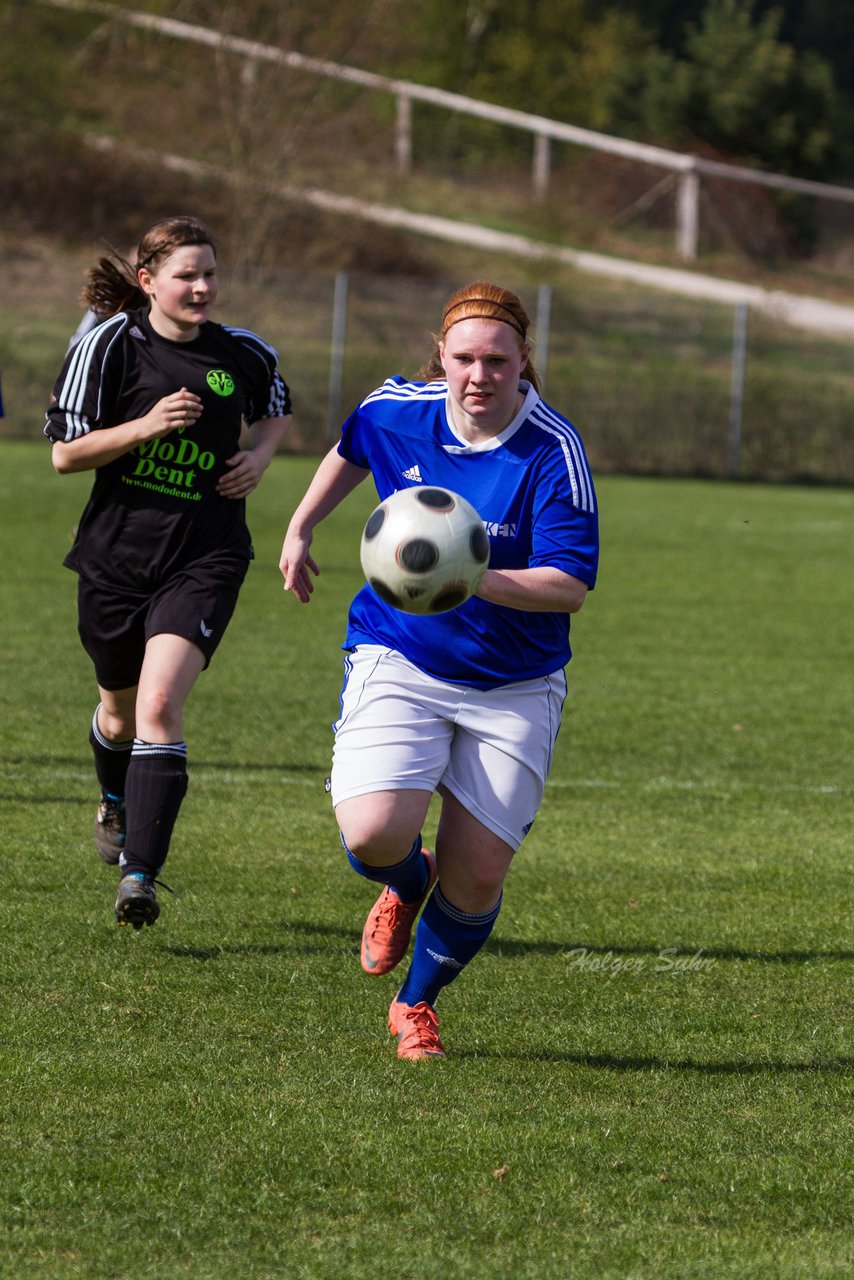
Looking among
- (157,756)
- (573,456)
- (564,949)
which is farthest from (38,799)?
(573,456)

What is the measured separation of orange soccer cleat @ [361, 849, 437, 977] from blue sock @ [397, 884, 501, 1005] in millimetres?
240

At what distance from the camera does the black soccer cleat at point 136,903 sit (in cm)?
487

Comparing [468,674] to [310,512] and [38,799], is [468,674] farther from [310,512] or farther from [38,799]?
[38,799]

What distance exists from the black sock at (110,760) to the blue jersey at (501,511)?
1727mm

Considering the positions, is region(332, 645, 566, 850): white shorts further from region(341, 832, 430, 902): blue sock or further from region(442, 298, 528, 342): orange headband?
region(442, 298, 528, 342): orange headband

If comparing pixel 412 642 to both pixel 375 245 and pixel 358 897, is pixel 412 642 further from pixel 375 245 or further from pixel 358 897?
pixel 375 245

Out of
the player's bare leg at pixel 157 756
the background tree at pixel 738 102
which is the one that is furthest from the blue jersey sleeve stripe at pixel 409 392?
the background tree at pixel 738 102

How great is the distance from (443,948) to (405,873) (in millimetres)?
267

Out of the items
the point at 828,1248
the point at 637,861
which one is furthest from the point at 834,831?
the point at 828,1248

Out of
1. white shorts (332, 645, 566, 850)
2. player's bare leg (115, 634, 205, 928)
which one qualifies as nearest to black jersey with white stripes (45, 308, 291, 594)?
player's bare leg (115, 634, 205, 928)

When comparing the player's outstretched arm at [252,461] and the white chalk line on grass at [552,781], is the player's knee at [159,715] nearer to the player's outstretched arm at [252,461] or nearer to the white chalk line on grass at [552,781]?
the player's outstretched arm at [252,461]

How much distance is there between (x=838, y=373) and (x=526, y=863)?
1031 inches

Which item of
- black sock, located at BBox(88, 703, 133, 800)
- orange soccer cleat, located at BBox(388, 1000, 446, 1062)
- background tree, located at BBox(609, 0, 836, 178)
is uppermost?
background tree, located at BBox(609, 0, 836, 178)

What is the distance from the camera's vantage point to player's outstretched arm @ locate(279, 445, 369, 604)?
4688mm
